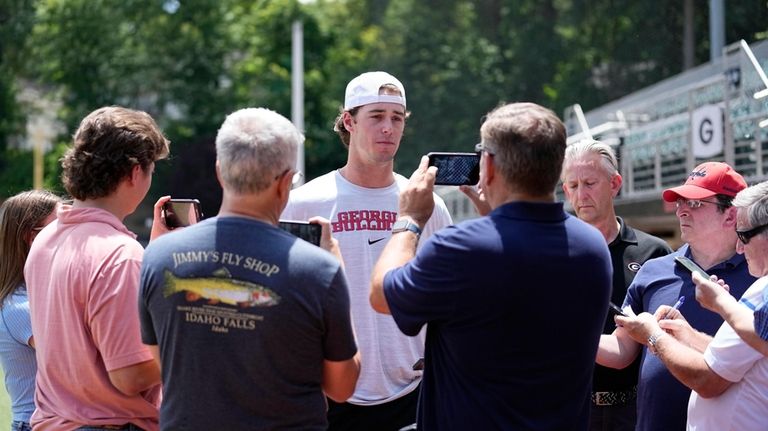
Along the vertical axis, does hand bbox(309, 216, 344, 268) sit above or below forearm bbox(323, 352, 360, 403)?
above

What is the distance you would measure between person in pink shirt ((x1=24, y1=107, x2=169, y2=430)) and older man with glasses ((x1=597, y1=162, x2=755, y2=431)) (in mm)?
2163

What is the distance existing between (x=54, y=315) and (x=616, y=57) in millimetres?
42938

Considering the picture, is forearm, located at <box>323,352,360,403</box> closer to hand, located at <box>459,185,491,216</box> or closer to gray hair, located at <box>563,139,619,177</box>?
hand, located at <box>459,185,491,216</box>

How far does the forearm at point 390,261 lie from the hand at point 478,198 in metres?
0.29

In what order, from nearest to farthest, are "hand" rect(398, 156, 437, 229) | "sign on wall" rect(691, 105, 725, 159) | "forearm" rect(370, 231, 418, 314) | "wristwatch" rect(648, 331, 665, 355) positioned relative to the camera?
"forearm" rect(370, 231, 418, 314) → "hand" rect(398, 156, 437, 229) → "wristwatch" rect(648, 331, 665, 355) → "sign on wall" rect(691, 105, 725, 159)

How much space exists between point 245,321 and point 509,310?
829 mm

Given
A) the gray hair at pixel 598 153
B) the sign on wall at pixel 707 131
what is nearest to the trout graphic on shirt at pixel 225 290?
the gray hair at pixel 598 153

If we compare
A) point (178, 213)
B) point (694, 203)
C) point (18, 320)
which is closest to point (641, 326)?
point (694, 203)

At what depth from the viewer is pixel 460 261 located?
3182 millimetres

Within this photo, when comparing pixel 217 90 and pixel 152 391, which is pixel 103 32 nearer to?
pixel 217 90

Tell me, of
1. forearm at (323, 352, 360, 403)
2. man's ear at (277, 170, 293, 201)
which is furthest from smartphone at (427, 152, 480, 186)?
forearm at (323, 352, 360, 403)

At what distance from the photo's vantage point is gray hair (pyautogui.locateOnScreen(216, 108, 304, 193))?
10.3 ft

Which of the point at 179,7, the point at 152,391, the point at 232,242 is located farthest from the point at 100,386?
the point at 179,7

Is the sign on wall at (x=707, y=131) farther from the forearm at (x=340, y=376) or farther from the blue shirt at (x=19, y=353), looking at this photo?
the forearm at (x=340, y=376)
